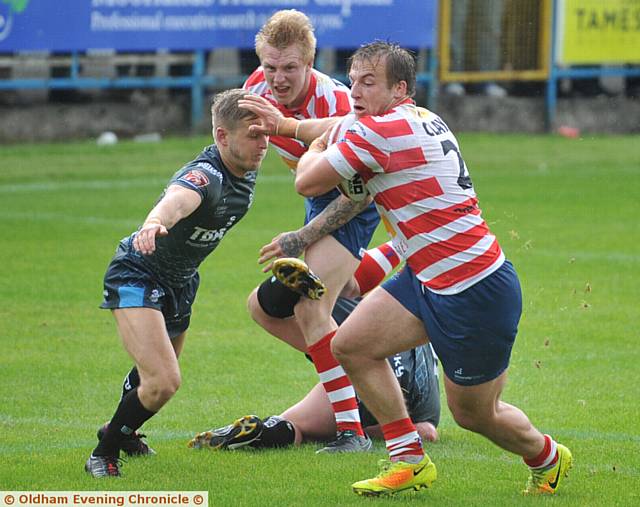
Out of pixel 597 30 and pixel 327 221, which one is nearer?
pixel 327 221

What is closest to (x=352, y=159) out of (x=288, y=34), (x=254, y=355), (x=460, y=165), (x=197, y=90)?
(x=460, y=165)

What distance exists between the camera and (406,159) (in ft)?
17.7

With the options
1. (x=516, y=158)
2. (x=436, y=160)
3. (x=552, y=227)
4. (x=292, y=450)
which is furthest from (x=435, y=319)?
(x=516, y=158)

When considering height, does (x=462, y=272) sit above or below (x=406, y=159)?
below

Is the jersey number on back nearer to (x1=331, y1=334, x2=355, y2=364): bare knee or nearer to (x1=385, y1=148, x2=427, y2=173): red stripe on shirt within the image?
(x1=385, y1=148, x2=427, y2=173): red stripe on shirt

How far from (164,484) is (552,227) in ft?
29.9

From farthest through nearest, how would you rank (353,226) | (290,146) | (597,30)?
(597,30), (290,146), (353,226)

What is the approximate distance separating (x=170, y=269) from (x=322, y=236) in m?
1.06

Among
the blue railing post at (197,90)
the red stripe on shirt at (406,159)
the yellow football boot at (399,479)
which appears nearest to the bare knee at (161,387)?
the yellow football boot at (399,479)

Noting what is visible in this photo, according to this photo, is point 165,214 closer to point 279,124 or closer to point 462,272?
point 279,124

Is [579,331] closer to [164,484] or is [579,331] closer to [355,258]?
[355,258]

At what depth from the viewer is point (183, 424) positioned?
276 inches

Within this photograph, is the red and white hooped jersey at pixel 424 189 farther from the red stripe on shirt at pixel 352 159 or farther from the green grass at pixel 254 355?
the green grass at pixel 254 355

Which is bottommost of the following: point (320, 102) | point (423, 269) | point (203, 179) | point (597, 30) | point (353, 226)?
point (597, 30)
